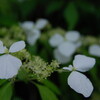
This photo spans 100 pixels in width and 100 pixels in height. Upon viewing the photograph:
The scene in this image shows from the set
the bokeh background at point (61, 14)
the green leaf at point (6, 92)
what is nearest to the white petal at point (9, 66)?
the green leaf at point (6, 92)

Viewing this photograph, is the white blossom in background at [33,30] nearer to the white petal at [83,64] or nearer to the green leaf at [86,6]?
the green leaf at [86,6]

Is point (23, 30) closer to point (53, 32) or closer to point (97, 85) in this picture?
point (53, 32)

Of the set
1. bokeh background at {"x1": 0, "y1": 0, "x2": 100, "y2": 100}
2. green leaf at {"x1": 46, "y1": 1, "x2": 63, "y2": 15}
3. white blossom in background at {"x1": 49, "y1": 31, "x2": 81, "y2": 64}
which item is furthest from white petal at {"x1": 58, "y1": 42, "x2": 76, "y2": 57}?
green leaf at {"x1": 46, "y1": 1, "x2": 63, "y2": 15}

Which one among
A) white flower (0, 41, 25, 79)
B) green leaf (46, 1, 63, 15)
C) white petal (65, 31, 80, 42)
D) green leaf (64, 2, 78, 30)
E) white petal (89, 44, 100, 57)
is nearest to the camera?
white flower (0, 41, 25, 79)

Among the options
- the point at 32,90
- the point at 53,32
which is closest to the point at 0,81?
the point at 32,90

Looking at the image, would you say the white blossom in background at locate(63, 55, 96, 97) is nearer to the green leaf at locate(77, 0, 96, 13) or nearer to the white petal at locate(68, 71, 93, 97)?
the white petal at locate(68, 71, 93, 97)

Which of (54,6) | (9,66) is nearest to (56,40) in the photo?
(54,6)
